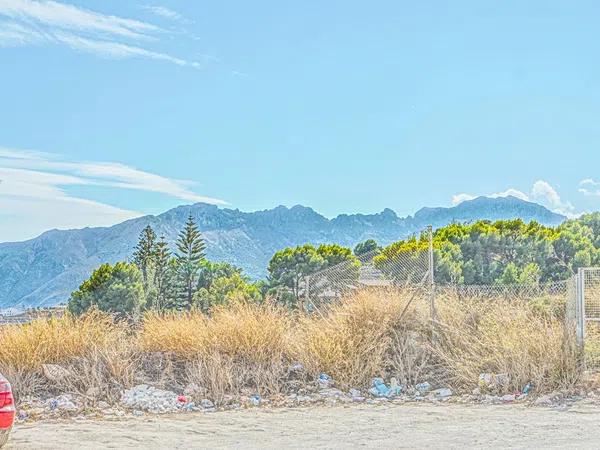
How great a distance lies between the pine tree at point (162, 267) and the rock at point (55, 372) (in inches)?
881

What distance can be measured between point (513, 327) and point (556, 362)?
104cm

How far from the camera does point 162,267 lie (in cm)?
4875

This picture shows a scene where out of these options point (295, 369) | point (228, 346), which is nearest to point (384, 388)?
point (295, 369)

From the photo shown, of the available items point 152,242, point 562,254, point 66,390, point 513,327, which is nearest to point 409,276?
point 513,327

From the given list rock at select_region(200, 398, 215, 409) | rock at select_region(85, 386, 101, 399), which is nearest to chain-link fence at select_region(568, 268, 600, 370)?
rock at select_region(200, 398, 215, 409)

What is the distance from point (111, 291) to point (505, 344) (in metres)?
23.4

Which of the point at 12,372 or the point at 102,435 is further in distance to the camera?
the point at 12,372

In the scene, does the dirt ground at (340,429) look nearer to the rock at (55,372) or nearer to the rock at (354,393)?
the rock at (354,393)

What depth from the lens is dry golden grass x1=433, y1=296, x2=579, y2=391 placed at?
11242 mm

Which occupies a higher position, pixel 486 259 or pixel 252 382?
pixel 486 259

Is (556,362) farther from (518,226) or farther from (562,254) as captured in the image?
(518,226)

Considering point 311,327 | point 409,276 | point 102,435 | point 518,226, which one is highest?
point 518,226

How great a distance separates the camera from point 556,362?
11273 millimetres

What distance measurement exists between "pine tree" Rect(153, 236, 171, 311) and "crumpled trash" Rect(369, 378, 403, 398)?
23023mm
